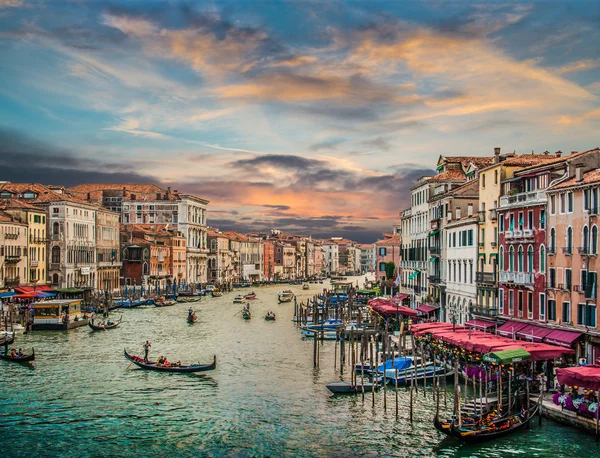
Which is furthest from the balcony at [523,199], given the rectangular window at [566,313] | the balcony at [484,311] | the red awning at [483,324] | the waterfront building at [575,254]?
the red awning at [483,324]

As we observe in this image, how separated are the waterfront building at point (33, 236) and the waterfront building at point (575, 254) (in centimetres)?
4264

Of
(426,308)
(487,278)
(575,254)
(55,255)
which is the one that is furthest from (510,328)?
(55,255)

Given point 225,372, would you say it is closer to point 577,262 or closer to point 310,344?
point 310,344

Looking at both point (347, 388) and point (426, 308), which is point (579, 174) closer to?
point (347, 388)

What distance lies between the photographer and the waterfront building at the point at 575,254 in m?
23.3

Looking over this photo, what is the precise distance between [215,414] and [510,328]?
11657 millimetres

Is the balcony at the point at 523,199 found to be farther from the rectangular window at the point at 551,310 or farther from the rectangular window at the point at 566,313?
the rectangular window at the point at 566,313

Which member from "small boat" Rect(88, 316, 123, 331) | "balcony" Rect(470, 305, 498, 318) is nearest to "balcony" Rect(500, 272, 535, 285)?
"balcony" Rect(470, 305, 498, 318)

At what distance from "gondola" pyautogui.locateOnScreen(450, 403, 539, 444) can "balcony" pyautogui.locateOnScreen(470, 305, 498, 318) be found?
35.4 ft

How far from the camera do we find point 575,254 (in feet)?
80.2

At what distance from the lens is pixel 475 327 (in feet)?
99.7

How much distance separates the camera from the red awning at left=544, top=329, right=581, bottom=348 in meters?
23.6

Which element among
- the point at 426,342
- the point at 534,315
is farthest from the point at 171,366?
the point at 534,315

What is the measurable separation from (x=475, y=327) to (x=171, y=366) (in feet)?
40.8
